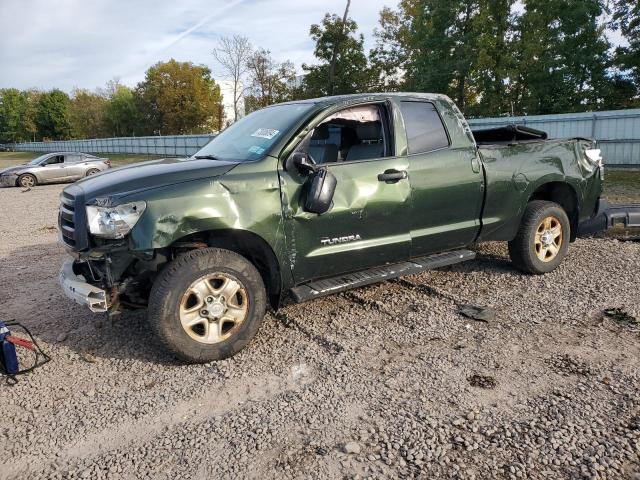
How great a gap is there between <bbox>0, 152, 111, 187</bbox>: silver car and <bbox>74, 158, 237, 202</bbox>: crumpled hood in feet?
58.6

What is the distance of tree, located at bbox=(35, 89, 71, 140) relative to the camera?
274 ft

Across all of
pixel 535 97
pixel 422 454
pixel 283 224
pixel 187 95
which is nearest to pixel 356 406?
pixel 422 454

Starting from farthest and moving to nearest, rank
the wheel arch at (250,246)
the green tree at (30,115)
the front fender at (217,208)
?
the green tree at (30,115)
the wheel arch at (250,246)
the front fender at (217,208)

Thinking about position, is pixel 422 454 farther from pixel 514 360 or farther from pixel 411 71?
pixel 411 71

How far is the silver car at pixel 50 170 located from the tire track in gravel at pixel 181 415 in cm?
1901

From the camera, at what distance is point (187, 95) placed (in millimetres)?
51625

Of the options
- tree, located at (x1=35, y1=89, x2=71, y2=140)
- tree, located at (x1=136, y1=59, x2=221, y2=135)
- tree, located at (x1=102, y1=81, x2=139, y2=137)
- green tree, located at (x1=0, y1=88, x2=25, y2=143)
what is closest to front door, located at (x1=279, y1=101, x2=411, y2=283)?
tree, located at (x1=136, y1=59, x2=221, y2=135)

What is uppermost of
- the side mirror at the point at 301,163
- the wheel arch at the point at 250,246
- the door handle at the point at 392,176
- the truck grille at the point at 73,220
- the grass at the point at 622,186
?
the side mirror at the point at 301,163

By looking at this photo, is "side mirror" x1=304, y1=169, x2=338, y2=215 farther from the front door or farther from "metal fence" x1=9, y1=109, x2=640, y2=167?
"metal fence" x1=9, y1=109, x2=640, y2=167

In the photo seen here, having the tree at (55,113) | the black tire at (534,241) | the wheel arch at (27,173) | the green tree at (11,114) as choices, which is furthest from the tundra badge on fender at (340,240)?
the green tree at (11,114)

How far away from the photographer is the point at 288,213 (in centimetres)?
389

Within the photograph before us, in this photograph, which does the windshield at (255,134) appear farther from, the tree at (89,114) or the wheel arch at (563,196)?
the tree at (89,114)

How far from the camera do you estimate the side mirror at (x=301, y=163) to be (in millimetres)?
3881

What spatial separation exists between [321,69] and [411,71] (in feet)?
24.1
